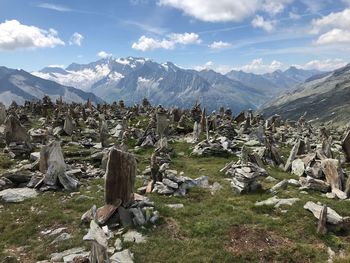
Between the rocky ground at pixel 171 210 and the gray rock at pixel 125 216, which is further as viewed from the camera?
the gray rock at pixel 125 216

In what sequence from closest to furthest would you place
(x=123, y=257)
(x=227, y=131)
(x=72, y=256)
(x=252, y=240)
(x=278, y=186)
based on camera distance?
(x=123, y=257) → (x=72, y=256) → (x=252, y=240) → (x=278, y=186) → (x=227, y=131)

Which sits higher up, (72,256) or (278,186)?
(278,186)

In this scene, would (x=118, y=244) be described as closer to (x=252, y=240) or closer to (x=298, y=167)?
(x=252, y=240)

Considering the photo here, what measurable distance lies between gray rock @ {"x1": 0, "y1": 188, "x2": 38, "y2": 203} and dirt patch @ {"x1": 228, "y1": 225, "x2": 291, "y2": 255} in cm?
1335

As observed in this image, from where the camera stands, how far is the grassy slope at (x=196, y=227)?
17234mm

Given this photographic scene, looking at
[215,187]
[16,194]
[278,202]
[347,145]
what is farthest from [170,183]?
[347,145]

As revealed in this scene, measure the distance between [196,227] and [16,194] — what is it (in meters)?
12.5

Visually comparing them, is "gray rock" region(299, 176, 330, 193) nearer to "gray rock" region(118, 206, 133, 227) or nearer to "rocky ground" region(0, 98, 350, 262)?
"rocky ground" region(0, 98, 350, 262)

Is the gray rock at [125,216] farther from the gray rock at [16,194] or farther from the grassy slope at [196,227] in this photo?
the gray rock at [16,194]

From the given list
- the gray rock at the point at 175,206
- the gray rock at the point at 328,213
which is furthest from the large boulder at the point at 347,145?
the gray rock at the point at 175,206

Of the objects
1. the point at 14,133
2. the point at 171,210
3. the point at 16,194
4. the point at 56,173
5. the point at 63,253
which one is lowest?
the point at 63,253

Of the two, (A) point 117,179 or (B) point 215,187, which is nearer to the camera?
(A) point 117,179

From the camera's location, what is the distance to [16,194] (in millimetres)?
25312

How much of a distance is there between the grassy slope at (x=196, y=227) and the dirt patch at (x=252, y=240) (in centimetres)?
10
